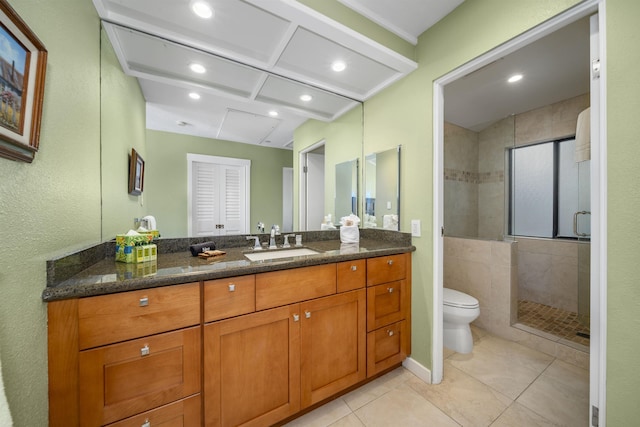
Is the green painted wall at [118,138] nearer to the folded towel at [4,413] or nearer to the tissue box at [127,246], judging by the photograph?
the tissue box at [127,246]

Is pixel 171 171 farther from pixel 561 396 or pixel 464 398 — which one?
pixel 561 396

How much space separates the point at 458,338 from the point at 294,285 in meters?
1.67

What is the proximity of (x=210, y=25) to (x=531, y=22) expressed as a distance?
1714 millimetres

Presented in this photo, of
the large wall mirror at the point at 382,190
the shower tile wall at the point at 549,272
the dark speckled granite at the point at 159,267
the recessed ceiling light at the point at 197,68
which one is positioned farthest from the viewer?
the shower tile wall at the point at 549,272

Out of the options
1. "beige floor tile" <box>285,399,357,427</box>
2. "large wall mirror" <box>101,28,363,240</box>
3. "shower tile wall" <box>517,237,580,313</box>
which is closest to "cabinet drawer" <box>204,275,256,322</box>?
"large wall mirror" <box>101,28,363,240</box>

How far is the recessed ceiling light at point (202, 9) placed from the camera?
1171 millimetres

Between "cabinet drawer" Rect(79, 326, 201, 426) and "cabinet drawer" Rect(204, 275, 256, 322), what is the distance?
0.10m

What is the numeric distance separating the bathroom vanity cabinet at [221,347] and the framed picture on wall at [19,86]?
1.74 feet

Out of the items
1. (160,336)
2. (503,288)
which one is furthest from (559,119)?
(160,336)

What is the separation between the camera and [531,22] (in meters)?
1.17

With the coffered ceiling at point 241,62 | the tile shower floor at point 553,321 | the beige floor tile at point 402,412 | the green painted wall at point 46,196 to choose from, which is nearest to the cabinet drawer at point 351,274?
the beige floor tile at point 402,412

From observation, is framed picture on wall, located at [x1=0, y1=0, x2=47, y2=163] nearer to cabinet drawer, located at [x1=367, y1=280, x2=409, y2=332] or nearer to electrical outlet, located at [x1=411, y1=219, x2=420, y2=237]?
cabinet drawer, located at [x1=367, y1=280, x2=409, y2=332]

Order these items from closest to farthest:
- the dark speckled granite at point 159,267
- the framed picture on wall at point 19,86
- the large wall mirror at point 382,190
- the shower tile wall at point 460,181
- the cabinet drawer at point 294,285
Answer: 1. the framed picture on wall at point 19,86
2. the dark speckled granite at point 159,267
3. the cabinet drawer at point 294,285
4. the large wall mirror at point 382,190
5. the shower tile wall at point 460,181

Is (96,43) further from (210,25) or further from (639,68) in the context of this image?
(639,68)
